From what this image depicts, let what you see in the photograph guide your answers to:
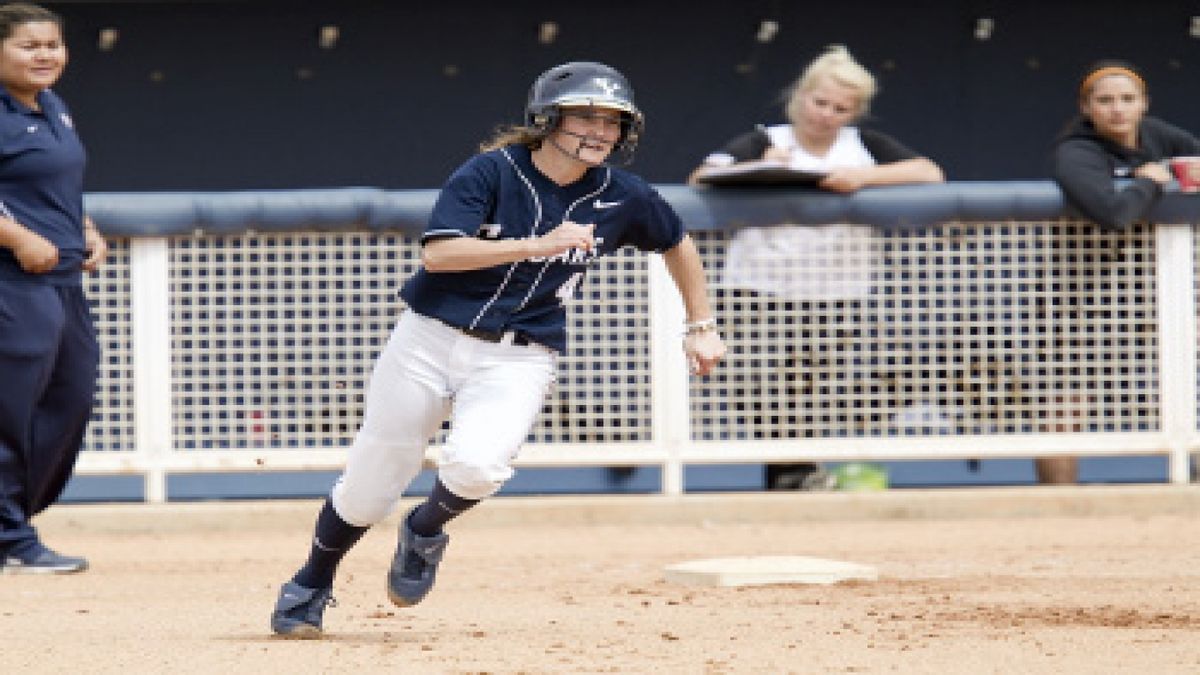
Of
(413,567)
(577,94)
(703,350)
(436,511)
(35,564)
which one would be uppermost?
(577,94)

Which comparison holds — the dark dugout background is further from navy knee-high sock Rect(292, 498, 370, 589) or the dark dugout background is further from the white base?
navy knee-high sock Rect(292, 498, 370, 589)

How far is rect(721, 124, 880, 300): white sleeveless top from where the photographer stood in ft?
34.8

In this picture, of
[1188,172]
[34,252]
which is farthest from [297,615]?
[1188,172]

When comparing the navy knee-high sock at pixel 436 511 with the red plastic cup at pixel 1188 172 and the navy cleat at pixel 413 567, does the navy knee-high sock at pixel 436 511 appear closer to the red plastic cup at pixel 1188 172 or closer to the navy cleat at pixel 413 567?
the navy cleat at pixel 413 567

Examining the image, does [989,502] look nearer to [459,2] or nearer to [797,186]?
[797,186]

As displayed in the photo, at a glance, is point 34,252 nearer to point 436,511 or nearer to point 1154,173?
point 436,511

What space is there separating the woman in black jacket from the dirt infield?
49.3 inches

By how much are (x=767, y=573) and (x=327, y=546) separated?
189cm

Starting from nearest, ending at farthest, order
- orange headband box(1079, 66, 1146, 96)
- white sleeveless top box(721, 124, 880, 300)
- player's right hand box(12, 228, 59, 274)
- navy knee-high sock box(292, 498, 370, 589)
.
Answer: navy knee-high sock box(292, 498, 370, 589) < player's right hand box(12, 228, 59, 274) < white sleeveless top box(721, 124, 880, 300) < orange headband box(1079, 66, 1146, 96)

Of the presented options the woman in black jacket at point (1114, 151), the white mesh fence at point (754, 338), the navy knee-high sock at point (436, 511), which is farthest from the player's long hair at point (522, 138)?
the woman in black jacket at point (1114, 151)

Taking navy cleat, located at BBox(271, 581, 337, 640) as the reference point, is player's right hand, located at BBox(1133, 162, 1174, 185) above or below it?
above

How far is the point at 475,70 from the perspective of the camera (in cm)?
1377

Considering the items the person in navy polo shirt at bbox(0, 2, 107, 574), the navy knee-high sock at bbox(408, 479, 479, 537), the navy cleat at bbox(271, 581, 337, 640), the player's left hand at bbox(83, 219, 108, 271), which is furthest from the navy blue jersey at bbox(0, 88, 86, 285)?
the navy knee-high sock at bbox(408, 479, 479, 537)

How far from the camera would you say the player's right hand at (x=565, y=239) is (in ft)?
20.4
